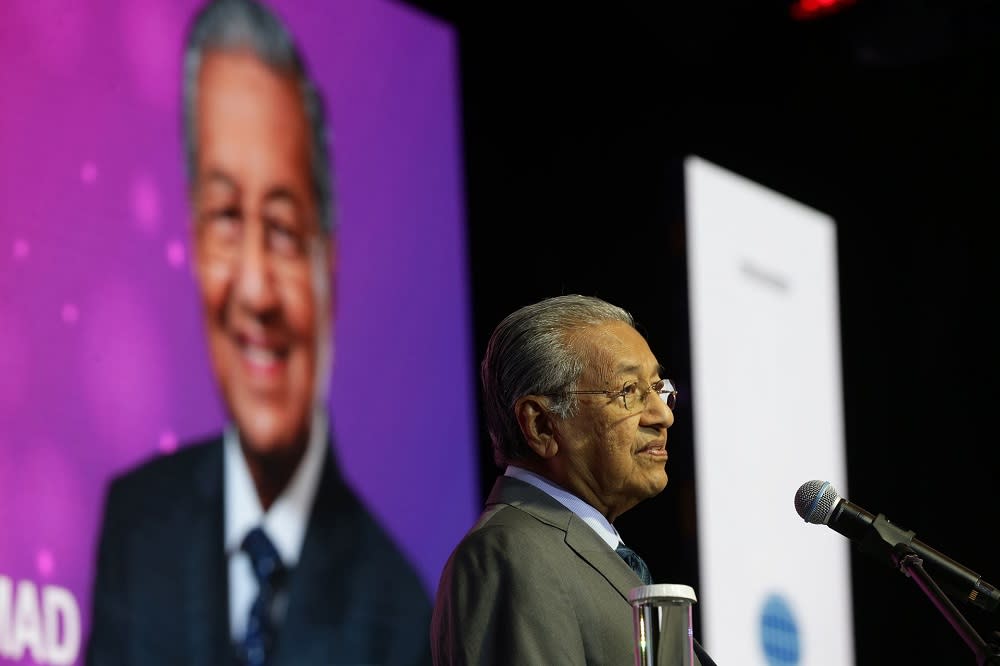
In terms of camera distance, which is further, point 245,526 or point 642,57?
point 642,57

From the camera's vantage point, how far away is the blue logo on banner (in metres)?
5.04

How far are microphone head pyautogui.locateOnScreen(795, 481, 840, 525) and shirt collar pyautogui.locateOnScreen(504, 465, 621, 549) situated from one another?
0.95ft

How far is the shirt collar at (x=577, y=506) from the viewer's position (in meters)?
2.25

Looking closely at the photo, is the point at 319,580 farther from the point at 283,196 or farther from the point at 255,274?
the point at 283,196

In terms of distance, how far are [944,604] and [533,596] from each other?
0.56m

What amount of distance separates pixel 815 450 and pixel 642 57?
161cm

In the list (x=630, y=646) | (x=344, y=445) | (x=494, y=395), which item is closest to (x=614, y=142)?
(x=344, y=445)

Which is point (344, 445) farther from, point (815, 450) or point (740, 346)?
point (815, 450)

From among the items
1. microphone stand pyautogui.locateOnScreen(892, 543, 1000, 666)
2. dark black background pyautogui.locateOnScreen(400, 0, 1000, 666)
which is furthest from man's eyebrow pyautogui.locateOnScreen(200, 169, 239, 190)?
microphone stand pyautogui.locateOnScreen(892, 543, 1000, 666)

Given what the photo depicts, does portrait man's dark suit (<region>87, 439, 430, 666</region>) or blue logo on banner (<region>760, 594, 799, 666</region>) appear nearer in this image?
portrait man's dark suit (<region>87, 439, 430, 666</region>)

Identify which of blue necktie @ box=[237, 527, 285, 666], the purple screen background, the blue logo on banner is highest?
the purple screen background

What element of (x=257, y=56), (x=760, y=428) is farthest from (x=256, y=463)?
(x=760, y=428)

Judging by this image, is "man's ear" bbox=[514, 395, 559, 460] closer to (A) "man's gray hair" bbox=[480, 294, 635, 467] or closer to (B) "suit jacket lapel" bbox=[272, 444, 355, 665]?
(A) "man's gray hair" bbox=[480, 294, 635, 467]

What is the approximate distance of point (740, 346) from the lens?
5254 millimetres
